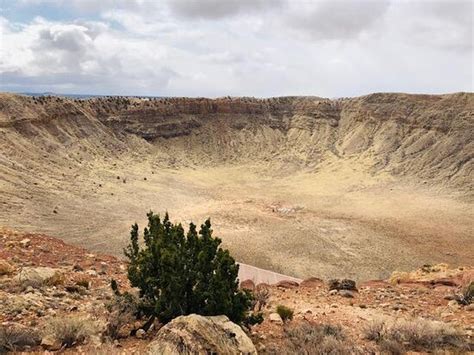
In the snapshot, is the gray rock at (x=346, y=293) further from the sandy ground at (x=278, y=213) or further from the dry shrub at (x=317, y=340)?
the sandy ground at (x=278, y=213)

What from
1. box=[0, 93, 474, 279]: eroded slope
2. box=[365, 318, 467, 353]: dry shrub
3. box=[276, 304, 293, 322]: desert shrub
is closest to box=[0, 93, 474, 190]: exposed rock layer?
box=[0, 93, 474, 279]: eroded slope

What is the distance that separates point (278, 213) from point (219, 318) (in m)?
27.7

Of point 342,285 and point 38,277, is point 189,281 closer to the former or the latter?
point 38,277

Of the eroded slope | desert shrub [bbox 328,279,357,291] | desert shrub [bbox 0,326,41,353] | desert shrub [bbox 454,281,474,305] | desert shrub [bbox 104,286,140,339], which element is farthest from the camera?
the eroded slope

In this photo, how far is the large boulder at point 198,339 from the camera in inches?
259

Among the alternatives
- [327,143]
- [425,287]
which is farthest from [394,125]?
[425,287]

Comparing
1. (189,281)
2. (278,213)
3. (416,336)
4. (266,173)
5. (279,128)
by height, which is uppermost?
(279,128)

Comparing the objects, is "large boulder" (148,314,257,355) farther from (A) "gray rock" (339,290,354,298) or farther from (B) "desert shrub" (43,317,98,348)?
(A) "gray rock" (339,290,354,298)

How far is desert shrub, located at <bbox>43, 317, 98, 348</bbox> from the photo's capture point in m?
7.25

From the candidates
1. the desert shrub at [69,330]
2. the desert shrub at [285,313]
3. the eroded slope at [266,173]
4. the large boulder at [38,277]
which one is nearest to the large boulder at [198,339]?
the desert shrub at [69,330]

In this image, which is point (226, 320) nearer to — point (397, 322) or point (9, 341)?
point (9, 341)

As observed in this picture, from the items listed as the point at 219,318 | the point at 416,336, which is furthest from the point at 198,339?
the point at 416,336

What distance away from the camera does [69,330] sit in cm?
732

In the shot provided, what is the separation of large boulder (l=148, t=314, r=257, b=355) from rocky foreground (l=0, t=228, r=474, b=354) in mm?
16
